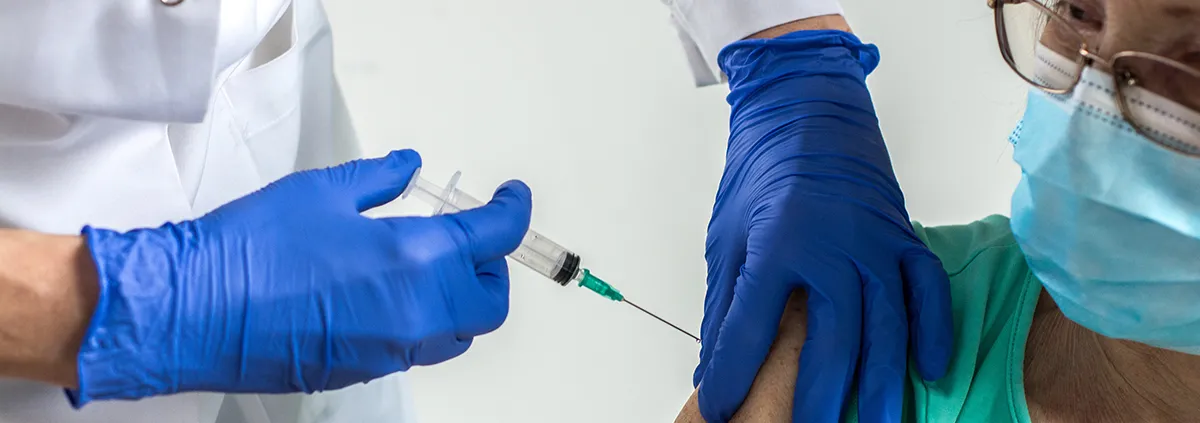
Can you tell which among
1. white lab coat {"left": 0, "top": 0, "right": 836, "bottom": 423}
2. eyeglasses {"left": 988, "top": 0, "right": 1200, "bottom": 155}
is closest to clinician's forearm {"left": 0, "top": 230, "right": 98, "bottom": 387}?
white lab coat {"left": 0, "top": 0, "right": 836, "bottom": 423}

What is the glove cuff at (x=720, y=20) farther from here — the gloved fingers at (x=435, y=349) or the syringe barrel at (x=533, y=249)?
the gloved fingers at (x=435, y=349)

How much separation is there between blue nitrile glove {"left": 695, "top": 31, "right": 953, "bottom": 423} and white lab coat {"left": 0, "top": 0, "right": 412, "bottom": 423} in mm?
588

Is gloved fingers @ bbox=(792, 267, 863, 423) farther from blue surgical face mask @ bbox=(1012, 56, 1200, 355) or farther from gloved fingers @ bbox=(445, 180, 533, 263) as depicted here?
gloved fingers @ bbox=(445, 180, 533, 263)

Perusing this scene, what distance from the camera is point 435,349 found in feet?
2.86

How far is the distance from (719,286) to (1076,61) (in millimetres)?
498

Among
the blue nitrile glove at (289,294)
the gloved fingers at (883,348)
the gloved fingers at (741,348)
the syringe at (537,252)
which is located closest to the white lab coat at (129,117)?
the blue nitrile glove at (289,294)

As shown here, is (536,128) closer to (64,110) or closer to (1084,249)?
(64,110)

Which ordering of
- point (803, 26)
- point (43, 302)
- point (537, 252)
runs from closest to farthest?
1. point (43, 302)
2. point (537, 252)
3. point (803, 26)

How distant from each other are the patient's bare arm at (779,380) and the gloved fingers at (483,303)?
259 mm

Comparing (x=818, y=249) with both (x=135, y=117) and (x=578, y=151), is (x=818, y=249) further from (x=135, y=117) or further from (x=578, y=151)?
(x=578, y=151)

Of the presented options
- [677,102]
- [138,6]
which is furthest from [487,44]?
[138,6]

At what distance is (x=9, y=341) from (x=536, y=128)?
124 centimetres

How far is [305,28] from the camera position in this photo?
1269 mm

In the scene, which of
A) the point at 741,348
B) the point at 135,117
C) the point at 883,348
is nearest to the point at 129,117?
the point at 135,117
